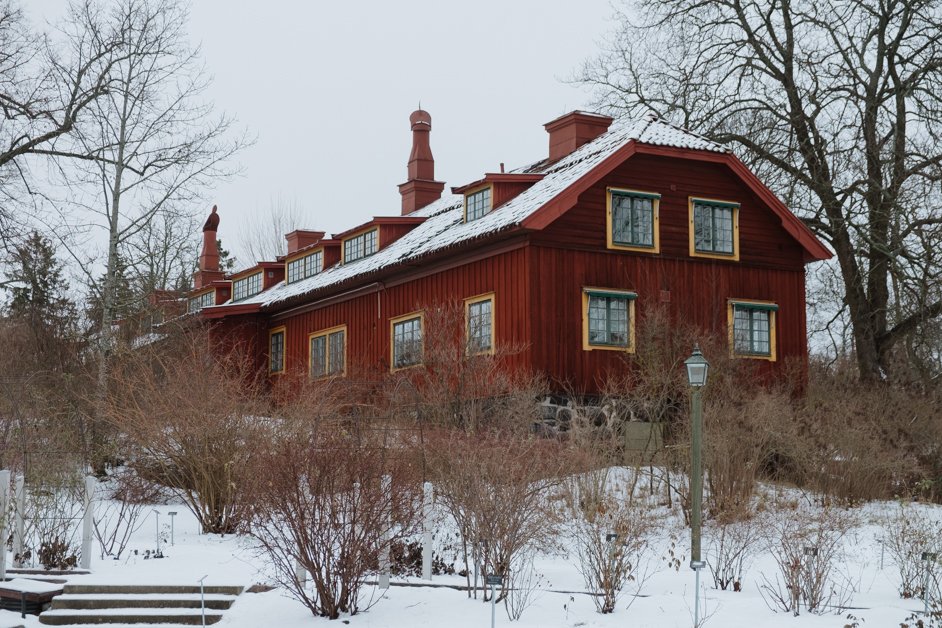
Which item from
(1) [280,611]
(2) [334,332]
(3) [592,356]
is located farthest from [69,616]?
(2) [334,332]

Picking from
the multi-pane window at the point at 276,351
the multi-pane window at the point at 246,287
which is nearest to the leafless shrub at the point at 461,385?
the multi-pane window at the point at 276,351

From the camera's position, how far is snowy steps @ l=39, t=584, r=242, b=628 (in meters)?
13.4

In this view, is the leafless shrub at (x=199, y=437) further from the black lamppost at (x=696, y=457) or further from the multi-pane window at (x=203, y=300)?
the multi-pane window at (x=203, y=300)

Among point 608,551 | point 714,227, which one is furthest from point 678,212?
point 608,551

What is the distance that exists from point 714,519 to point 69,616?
9676mm

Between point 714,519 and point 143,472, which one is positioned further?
point 143,472

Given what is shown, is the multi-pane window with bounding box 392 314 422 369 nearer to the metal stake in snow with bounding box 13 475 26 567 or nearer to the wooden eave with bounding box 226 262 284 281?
the metal stake in snow with bounding box 13 475 26 567

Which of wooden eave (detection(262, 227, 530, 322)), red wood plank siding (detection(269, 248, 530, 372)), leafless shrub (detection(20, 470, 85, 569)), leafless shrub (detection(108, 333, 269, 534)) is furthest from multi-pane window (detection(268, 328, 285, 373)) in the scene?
leafless shrub (detection(20, 470, 85, 569))

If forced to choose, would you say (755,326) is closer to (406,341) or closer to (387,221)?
(406,341)

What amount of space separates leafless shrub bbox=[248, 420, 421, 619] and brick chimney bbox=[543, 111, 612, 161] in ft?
56.6

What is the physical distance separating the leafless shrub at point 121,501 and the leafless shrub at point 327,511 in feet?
18.4

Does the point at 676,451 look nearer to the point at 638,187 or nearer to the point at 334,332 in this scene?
the point at 638,187

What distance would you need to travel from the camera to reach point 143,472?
20172 millimetres

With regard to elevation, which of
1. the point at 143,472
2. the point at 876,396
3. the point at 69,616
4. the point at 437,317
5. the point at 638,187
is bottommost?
the point at 69,616
